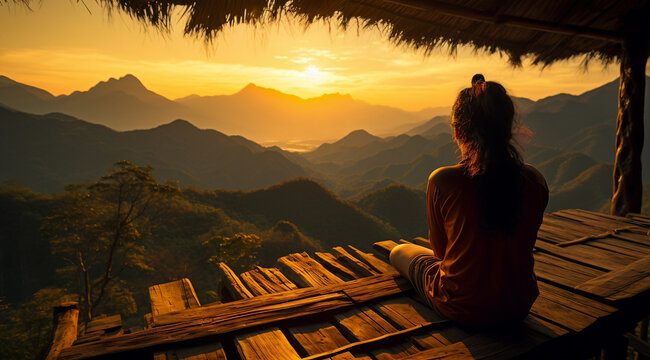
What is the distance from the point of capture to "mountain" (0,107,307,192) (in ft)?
190

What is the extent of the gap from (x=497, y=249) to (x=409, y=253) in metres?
0.79

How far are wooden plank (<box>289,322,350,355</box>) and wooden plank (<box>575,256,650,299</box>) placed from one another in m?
1.79

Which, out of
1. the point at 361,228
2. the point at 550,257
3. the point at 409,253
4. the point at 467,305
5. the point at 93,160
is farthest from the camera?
the point at 93,160

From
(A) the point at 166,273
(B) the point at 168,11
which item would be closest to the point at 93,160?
(A) the point at 166,273

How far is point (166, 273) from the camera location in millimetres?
22844

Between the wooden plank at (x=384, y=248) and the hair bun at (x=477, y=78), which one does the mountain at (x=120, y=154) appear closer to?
the wooden plank at (x=384, y=248)

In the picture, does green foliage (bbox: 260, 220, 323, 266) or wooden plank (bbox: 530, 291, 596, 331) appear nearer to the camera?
wooden plank (bbox: 530, 291, 596, 331)

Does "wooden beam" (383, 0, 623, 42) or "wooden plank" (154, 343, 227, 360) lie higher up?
"wooden beam" (383, 0, 623, 42)

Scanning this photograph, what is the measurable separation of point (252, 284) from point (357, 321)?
1.01m

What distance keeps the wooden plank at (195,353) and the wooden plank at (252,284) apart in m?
0.71

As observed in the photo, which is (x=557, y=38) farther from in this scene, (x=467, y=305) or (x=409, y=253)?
(x=467, y=305)

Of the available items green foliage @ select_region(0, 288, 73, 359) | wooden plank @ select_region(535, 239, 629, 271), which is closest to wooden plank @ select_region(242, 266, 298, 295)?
wooden plank @ select_region(535, 239, 629, 271)

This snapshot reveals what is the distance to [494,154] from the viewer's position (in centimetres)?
159

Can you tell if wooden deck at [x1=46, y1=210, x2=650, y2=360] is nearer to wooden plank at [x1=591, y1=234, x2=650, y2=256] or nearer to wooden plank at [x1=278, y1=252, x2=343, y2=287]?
wooden plank at [x1=278, y1=252, x2=343, y2=287]
